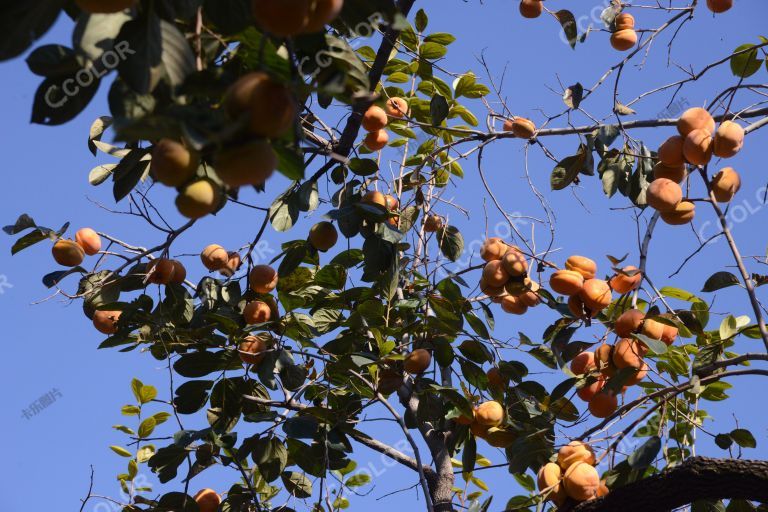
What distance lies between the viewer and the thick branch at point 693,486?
1.68 meters

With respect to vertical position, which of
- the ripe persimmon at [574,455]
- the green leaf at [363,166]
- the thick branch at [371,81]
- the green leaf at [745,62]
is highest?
the green leaf at [745,62]

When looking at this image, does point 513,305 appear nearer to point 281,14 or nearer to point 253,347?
point 253,347

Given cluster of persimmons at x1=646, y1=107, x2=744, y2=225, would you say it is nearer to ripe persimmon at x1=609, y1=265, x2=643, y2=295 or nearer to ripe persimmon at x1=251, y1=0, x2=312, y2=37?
ripe persimmon at x1=609, y1=265, x2=643, y2=295

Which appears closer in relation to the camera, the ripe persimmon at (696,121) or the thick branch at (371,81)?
the ripe persimmon at (696,121)

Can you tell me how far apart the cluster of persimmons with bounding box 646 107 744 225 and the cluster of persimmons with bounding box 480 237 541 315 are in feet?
1.26

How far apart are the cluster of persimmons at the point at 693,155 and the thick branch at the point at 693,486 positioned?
643 mm

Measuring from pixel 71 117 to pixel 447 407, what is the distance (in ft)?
4.68

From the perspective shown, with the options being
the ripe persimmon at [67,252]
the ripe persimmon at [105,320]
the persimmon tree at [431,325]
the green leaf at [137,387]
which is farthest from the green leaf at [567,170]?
the green leaf at [137,387]

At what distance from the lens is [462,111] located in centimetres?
299

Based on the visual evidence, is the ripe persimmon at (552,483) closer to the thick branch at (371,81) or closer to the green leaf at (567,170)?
the green leaf at (567,170)

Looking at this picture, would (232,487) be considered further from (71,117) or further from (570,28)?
(570,28)

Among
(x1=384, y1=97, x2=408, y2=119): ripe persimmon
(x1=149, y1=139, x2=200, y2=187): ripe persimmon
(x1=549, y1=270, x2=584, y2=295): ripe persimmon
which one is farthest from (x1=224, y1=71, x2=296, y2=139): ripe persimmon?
(x1=384, y1=97, x2=408, y2=119): ripe persimmon

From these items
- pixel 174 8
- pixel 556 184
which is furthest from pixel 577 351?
pixel 174 8

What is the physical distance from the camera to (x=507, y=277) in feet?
6.99
